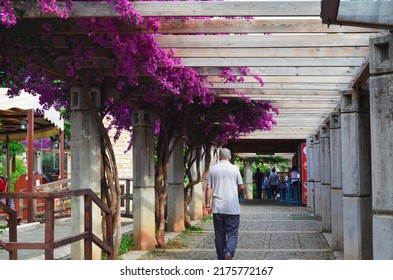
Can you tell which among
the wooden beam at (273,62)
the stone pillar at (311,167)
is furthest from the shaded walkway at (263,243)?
the stone pillar at (311,167)

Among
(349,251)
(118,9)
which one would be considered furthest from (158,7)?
(349,251)

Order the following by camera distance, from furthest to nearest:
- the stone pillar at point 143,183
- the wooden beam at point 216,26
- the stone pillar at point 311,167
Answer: the stone pillar at point 311,167 → the stone pillar at point 143,183 → the wooden beam at point 216,26

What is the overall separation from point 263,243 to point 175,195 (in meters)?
2.90

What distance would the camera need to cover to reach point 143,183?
12961 millimetres

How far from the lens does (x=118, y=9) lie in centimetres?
705

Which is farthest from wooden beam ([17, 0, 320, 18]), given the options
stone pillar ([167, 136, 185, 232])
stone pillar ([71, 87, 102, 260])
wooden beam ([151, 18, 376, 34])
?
stone pillar ([167, 136, 185, 232])

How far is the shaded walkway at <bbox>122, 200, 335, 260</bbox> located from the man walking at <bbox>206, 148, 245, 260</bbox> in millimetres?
1530

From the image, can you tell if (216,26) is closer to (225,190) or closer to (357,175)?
(225,190)

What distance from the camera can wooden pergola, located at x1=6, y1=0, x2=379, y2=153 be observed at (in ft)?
23.1

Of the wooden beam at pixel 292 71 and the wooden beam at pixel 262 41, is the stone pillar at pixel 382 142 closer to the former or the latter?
the wooden beam at pixel 262 41

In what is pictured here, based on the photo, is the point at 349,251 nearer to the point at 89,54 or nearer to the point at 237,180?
the point at 237,180

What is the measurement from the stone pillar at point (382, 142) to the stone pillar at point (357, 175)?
357 cm

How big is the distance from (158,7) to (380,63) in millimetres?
2034

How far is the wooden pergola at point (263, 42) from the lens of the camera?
703 centimetres
